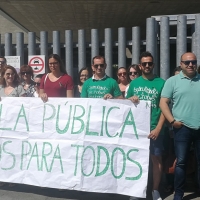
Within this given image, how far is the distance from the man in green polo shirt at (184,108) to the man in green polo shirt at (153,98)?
0.47ft

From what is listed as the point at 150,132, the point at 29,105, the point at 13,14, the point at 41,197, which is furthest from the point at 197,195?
the point at 13,14

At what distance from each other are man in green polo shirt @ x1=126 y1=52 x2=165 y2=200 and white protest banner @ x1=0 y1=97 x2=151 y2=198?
9 cm

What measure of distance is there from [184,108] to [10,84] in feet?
7.85

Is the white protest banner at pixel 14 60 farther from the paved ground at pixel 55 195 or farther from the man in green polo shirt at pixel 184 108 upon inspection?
the man in green polo shirt at pixel 184 108

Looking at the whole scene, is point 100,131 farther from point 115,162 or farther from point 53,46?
point 53,46

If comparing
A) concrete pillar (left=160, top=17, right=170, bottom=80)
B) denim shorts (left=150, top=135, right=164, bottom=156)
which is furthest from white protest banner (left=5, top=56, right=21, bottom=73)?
denim shorts (left=150, top=135, right=164, bottom=156)

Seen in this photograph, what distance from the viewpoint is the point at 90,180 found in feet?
13.8

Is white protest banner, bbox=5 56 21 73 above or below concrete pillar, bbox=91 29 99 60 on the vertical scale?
below

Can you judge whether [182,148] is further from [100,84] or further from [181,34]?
[181,34]

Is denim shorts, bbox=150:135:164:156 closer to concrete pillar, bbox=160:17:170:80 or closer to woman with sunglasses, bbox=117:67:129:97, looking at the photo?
woman with sunglasses, bbox=117:67:129:97

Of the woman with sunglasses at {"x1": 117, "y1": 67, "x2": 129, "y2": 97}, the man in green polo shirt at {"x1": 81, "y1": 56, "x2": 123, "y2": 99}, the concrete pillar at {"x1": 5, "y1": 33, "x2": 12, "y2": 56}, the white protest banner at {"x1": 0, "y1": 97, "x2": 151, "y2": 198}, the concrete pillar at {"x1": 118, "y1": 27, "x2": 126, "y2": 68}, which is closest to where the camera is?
the white protest banner at {"x1": 0, "y1": 97, "x2": 151, "y2": 198}

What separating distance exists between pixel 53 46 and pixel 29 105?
262cm

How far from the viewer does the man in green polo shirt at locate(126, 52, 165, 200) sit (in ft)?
13.3

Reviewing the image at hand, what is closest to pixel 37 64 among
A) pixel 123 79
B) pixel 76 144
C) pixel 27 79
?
pixel 27 79
